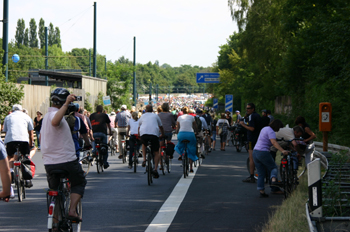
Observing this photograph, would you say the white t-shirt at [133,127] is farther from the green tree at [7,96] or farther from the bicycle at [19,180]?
the green tree at [7,96]

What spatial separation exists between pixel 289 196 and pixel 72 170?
5.13 metres

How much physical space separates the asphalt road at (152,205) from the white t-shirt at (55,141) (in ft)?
5.48

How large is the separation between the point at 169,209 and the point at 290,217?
2.13 m

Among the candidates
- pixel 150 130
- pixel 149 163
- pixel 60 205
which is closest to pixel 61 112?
pixel 60 205

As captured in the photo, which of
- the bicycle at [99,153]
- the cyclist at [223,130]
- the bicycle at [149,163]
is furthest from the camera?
the cyclist at [223,130]

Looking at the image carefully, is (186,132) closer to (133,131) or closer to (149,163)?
(149,163)

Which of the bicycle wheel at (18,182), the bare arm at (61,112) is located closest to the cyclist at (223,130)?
the bicycle wheel at (18,182)

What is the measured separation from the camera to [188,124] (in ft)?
44.5

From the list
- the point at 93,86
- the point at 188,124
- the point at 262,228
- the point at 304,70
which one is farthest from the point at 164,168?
the point at 93,86

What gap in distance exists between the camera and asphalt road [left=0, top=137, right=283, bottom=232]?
754cm

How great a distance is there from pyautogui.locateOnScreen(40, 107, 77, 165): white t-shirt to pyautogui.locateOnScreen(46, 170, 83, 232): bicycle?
0.49ft

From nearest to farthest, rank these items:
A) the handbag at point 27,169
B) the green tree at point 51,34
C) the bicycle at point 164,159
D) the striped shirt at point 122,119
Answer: the handbag at point 27,169 → the bicycle at point 164,159 → the striped shirt at point 122,119 → the green tree at point 51,34

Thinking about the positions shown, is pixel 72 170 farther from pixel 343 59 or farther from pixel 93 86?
pixel 93 86

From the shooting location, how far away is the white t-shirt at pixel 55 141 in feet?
19.3
